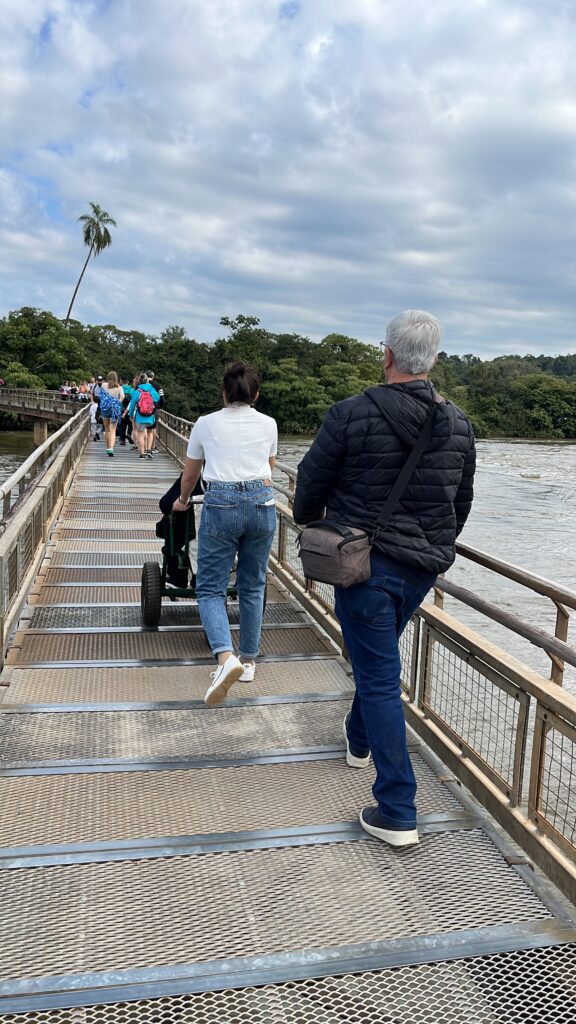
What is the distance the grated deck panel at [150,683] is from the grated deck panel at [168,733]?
0.26 m

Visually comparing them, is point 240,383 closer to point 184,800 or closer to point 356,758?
point 356,758

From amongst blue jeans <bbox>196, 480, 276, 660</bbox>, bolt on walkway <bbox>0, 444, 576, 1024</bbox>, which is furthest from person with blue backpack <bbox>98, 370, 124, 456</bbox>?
bolt on walkway <bbox>0, 444, 576, 1024</bbox>

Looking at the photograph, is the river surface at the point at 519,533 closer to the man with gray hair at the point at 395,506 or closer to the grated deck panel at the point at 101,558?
the man with gray hair at the point at 395,506

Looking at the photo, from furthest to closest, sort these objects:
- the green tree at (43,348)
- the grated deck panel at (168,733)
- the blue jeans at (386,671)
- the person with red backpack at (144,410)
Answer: the green tree at (43,348) → the person with red backpack at (144,410) → the grated deck panel at (168,733) → the blue jeans at (386,671)

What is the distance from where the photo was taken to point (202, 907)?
260 cm

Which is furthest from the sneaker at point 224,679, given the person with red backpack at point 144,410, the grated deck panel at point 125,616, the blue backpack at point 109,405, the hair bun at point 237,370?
the blue backpack at point 109,405

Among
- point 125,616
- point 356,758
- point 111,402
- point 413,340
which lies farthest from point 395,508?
point 111,402

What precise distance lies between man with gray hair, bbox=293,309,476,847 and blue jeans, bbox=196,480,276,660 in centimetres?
127

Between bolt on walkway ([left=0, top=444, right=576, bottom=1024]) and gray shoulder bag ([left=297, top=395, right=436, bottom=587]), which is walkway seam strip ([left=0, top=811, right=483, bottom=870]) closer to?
bolt on walkway ([left=0, top=444, right=576, bottom=1024])

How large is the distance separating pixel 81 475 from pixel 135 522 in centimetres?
537

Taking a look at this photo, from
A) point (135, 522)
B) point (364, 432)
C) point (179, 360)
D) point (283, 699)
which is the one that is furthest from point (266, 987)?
point (179, 360)

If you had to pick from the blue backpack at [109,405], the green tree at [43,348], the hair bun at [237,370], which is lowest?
the blue backpack at [109,405]

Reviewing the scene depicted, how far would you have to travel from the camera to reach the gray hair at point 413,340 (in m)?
2.82

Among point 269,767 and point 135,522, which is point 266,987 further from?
point 135,522
